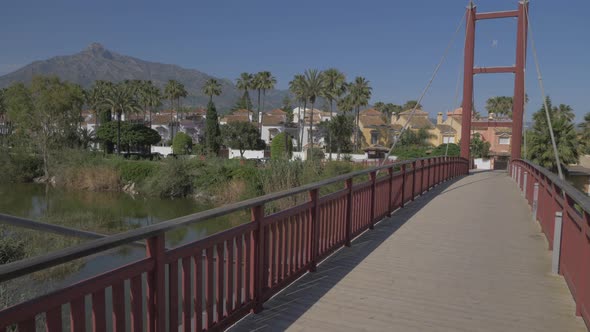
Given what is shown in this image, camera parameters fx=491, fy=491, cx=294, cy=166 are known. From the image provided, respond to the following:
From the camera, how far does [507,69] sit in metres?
27.1

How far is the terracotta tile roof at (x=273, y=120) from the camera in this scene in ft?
259

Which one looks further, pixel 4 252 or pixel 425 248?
pixel 4 252

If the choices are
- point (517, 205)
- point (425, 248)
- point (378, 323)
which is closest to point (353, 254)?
point (425, 248)

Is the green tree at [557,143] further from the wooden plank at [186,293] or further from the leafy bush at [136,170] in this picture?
the wooden plank at [186,293]

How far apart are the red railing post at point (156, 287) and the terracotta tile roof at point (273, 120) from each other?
7554 centimetres

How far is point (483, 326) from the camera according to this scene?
4.27 metres

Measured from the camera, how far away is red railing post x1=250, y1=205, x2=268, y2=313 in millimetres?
4316

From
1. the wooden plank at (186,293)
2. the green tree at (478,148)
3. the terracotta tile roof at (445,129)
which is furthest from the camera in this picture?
the terracotta tile roof at (445,129)

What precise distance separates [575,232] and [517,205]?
836cm

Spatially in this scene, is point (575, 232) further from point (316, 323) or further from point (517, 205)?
point (517, 205)

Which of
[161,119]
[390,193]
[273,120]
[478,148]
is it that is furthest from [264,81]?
[390,193]

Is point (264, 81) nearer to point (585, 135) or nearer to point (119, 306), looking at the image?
point (585, 135)

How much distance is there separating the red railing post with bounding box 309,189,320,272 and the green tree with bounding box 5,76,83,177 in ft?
159

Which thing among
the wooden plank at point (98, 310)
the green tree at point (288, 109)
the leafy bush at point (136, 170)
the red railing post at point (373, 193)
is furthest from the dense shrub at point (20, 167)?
the wooden plank at point (98, 310)
